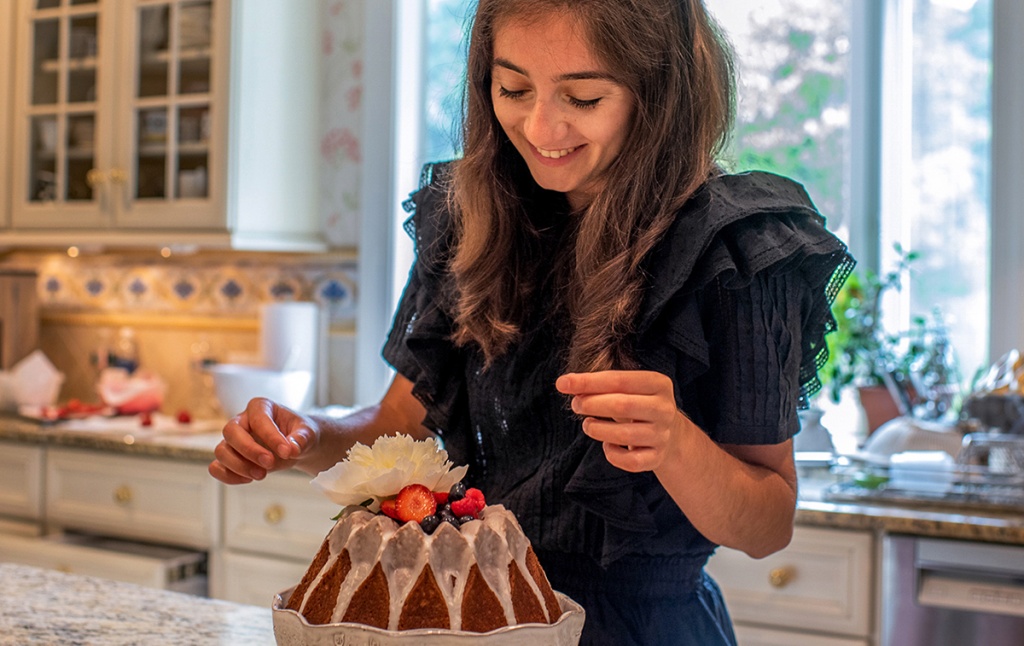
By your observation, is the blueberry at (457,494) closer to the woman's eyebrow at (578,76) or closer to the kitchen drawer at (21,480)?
the woman's eyebrow at (578,76)

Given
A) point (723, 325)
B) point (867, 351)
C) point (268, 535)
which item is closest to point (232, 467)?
point (723, 325)

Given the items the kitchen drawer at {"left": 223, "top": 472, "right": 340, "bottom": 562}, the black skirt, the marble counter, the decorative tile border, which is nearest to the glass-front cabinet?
the decorative tile border

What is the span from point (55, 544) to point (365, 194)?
1143 millimetres

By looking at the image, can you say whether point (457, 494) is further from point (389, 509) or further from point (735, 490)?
point (735, 490)

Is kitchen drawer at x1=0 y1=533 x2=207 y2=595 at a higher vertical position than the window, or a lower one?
lower

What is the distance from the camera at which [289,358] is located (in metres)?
2.87

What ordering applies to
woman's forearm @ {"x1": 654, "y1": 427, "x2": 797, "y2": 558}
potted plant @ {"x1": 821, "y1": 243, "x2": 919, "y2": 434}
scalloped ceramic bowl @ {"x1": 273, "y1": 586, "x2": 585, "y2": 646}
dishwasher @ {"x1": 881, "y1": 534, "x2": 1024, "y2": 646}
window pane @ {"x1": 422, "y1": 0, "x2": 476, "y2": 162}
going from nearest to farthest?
1. scalloped ceramic bowl @ {"x1": 273, "y1": 586, "x2": 585, "y2": 646}
2. woman's forearm @ {"x1": 654, "y1": 427, "x2": 797, "y2": 558}
3. dishwasher @ {"x1": 881, "y1": 534, "x2": 1024, "y2": 646}
4. potted plant @ {"x1": 821, "y1": 243, "x2": 919, "y2": 434}
5. window pane @ {"x1": 422, "y1": 0, "x2": 476, "y2": 162}

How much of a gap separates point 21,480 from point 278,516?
0.78 metres

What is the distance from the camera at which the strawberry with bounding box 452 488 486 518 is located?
0.79 m

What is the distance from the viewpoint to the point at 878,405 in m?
2.51

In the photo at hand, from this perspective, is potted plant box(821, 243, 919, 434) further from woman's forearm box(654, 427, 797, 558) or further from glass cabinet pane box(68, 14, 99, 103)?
glass cabinet pane box(68, 14, 99, 103)

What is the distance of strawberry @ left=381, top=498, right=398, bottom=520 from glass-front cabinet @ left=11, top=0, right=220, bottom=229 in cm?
214

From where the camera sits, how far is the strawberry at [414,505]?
2.55ft

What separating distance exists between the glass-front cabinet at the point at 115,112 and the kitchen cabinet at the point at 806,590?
160 centimetres
